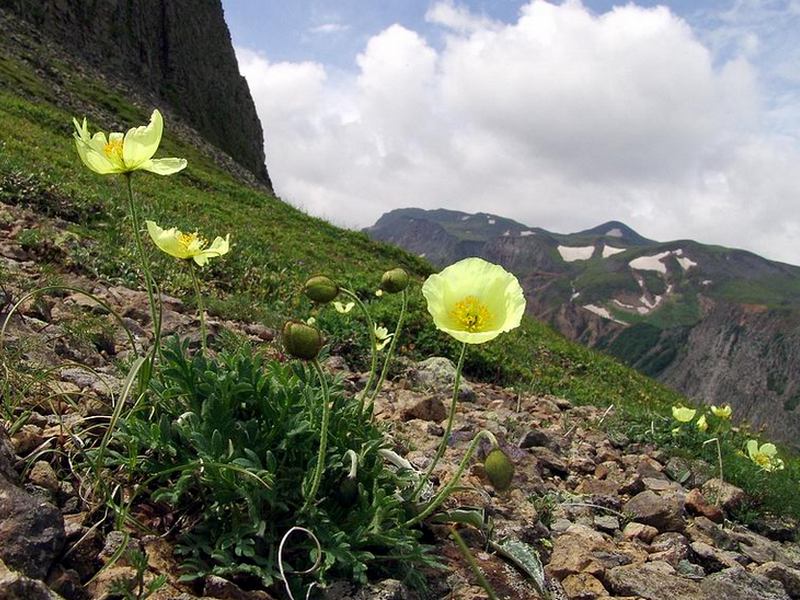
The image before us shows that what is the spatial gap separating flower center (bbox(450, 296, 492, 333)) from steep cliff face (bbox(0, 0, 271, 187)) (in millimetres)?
44466

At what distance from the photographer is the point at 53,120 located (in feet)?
64.9

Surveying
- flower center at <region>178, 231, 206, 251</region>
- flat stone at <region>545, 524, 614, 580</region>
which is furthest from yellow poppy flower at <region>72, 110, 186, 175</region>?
flat stone at <region>545, 524, 614, 580</region>

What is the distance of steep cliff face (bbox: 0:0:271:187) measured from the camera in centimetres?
4269

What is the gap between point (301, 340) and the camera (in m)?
2.00

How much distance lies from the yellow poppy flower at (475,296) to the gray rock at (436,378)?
375 cm

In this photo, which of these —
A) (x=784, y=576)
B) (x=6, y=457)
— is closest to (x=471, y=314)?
(x=6, y=457)

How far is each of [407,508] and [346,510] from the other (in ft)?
0.86

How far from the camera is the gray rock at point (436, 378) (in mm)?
6188

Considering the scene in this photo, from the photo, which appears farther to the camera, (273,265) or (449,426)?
(273,265)

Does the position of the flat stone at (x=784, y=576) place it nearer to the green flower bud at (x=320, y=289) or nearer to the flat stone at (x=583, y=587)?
→ the flat stone at (x=583, y=587)

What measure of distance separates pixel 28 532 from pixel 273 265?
946cm

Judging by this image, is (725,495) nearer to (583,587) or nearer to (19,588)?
(583,587)

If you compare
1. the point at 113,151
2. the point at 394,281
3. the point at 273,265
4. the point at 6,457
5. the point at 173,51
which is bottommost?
the point at 6,457

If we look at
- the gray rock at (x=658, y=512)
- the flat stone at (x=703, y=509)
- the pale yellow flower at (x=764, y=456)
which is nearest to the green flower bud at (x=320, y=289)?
the gray rock at (x=658, y=512)
